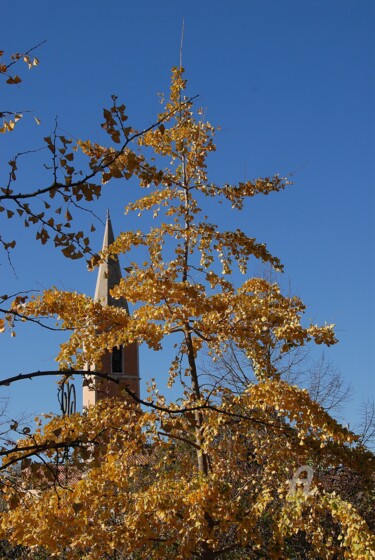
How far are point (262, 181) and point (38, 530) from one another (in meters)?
4.58

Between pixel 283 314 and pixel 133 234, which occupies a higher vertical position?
pixel 133 234

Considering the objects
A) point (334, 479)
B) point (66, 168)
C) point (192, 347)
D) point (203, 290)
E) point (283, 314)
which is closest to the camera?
point (66, 168)

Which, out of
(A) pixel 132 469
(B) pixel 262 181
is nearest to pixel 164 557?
(A) pixel 132 469

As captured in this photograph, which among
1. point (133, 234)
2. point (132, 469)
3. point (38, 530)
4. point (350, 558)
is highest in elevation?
point (133, 234)

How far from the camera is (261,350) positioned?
702cm

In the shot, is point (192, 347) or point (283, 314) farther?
point (192, 347)

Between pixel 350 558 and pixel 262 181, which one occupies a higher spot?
pixel 262 181

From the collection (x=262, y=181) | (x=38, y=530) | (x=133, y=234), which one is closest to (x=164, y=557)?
(x=38, y=530)

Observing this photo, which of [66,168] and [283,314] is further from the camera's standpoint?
[283,314]

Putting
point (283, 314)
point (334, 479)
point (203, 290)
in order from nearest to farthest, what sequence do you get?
point (283, 314), point (203, 290), point (334, 479)

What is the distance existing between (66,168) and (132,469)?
14.3ft

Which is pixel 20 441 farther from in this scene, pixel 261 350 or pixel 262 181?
pixel 262 181

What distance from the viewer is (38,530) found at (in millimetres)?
5723

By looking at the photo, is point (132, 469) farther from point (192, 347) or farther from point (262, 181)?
point (262, 181)
